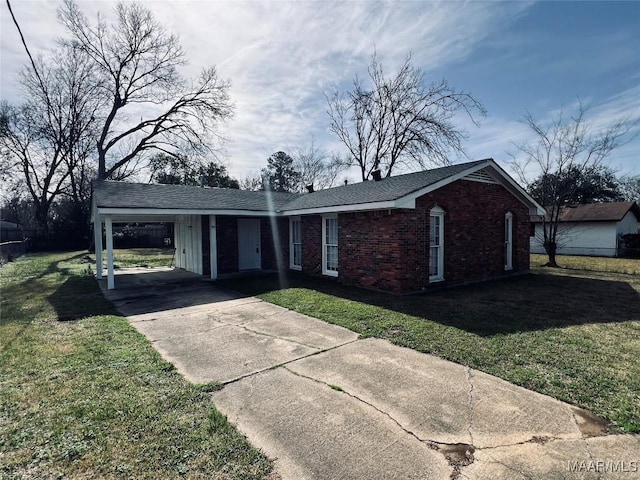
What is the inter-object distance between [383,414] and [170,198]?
11.0 meters

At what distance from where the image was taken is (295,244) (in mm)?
13578

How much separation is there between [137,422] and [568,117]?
68.6 ft

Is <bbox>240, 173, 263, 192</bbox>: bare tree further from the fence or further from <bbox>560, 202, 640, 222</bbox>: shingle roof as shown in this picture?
<bbox>560, 202, 640, 222</bbox>: shingle roof

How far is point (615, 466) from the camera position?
8.04ft

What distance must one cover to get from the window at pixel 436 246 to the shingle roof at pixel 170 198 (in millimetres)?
6446

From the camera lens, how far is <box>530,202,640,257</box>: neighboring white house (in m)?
22.4

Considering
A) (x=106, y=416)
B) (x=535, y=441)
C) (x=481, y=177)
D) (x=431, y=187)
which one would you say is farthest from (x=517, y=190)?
(x=106, y=416)

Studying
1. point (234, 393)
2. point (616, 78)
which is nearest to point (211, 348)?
point (234, 393)

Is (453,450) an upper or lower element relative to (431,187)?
lower

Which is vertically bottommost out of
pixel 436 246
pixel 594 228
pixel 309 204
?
pixel 436 246

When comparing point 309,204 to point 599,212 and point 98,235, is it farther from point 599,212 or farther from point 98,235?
point 599,212

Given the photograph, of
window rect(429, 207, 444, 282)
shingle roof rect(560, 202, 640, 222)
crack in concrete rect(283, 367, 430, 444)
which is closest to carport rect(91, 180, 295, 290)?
window rect(429, 207, 444, 282)

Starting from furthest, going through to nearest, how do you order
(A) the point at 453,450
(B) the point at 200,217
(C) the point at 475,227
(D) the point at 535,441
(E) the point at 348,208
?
(B) the point at 200,217, (C) the point at 475,227, (E) the point at 348,208, (D) the point at 535,441, (A) the point at 453,450

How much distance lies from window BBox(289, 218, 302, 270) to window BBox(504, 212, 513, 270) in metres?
7.69
